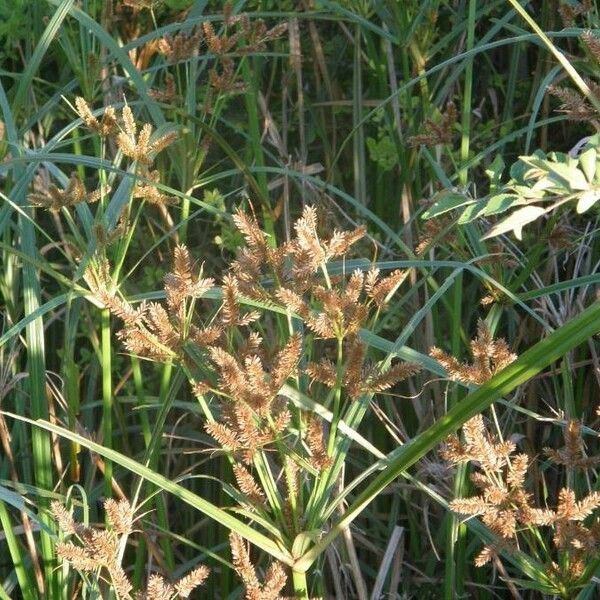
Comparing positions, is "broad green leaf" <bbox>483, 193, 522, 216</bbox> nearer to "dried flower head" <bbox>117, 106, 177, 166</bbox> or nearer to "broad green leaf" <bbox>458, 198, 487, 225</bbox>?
"broad green leaf" <bbox>458, 198, 487, 225</bbox>

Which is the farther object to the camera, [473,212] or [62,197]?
[62,197]

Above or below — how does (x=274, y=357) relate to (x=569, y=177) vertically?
below

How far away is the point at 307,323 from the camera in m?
0.81

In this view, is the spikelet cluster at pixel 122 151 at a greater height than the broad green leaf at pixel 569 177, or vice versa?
the broad green leaf at pixel 569 177

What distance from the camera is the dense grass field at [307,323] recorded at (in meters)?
0.82

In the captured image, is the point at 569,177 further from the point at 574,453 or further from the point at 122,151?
the point at 122,151

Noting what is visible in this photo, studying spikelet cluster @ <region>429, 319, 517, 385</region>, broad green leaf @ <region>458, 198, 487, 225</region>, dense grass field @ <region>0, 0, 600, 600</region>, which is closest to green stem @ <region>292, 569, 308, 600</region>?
dense grass field @ <region>0, 0, 600, 600</region>

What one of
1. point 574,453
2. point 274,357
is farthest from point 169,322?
point 574,453

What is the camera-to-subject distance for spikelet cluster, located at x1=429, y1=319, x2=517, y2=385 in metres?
0.83

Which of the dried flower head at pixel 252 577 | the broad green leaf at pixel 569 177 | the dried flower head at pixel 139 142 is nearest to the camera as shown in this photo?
the broad green leaf at pixel 569 177

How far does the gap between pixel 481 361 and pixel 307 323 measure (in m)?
0.14

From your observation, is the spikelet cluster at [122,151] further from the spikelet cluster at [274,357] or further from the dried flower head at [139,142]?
the spikelet cluster at [274,357]

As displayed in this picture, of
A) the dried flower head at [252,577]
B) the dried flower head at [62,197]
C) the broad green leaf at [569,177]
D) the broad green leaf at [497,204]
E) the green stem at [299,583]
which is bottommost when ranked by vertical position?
the green stem at [299,583]

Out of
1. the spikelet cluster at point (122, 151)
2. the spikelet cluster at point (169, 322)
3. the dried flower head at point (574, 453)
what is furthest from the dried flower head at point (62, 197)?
the dried flower head at point (574, 453)
